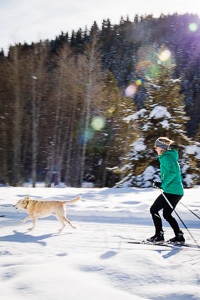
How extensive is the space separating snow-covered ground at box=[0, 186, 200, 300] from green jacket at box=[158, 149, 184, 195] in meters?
1.10

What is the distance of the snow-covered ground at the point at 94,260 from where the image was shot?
3039 millimetres

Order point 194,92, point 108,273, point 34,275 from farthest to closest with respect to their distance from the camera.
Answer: point 194,92
point 108,273
point 34,275

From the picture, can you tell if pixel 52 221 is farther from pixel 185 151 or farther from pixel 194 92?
pixel 194 92

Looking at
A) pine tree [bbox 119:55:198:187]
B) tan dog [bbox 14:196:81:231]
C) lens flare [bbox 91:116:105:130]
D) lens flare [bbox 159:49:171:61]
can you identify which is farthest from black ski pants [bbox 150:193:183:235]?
lens flare [bbox 91:116:105:130]

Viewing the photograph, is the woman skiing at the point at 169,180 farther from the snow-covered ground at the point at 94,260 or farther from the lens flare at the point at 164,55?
the lens flare at the point at 164,55

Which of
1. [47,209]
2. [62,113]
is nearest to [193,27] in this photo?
[62,113]

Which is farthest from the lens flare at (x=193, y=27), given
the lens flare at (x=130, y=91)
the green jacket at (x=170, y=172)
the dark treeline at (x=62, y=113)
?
the green jacket at (x=170, y=172)

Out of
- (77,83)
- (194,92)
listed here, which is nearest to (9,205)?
(77,83)

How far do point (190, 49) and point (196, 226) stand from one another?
106 meters

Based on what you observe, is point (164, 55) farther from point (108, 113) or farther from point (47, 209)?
point (47, 209)

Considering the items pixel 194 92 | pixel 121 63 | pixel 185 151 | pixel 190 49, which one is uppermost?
pixel 190 49

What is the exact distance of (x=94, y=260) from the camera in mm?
4031

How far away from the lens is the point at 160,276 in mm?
3570

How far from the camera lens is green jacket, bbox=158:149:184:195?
16.8ft
